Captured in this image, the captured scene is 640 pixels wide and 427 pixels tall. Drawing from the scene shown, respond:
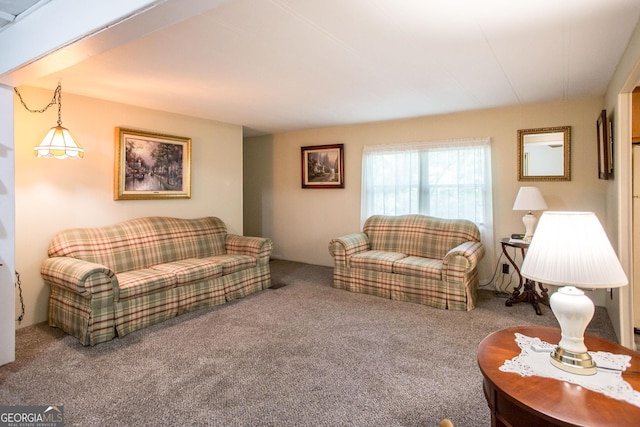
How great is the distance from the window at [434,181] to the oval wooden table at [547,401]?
10.5 ft

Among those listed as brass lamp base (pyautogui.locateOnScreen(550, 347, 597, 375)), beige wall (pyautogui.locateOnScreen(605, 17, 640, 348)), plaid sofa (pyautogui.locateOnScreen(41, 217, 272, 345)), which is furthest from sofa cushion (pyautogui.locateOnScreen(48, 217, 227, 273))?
beige wall (pyautogui.locateOnScreen(605, 17, 640, 348))

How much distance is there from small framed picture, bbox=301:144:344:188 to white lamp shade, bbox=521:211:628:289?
4.29 meters

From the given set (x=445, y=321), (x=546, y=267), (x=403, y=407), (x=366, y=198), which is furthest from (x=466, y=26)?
(x=366, y=198)

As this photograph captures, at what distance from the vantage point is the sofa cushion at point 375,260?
411cm

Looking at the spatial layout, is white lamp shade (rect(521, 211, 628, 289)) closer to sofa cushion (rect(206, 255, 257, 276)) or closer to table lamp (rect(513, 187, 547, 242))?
table lamp (rect(513, 187, 547, 242))

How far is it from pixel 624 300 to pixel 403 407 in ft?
6.54

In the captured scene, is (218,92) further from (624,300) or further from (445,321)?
(624,300)

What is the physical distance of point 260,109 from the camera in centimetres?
432

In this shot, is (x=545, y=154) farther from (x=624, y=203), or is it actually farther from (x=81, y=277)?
(x=81, y=277)

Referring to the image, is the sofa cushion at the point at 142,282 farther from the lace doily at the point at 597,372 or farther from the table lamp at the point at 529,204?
the table lamp at the point at 529,204

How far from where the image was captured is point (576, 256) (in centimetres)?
130

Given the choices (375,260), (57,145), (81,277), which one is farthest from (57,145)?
(375,260)

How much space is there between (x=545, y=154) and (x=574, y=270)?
3410 mm

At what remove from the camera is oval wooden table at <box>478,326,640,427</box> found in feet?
3.49
